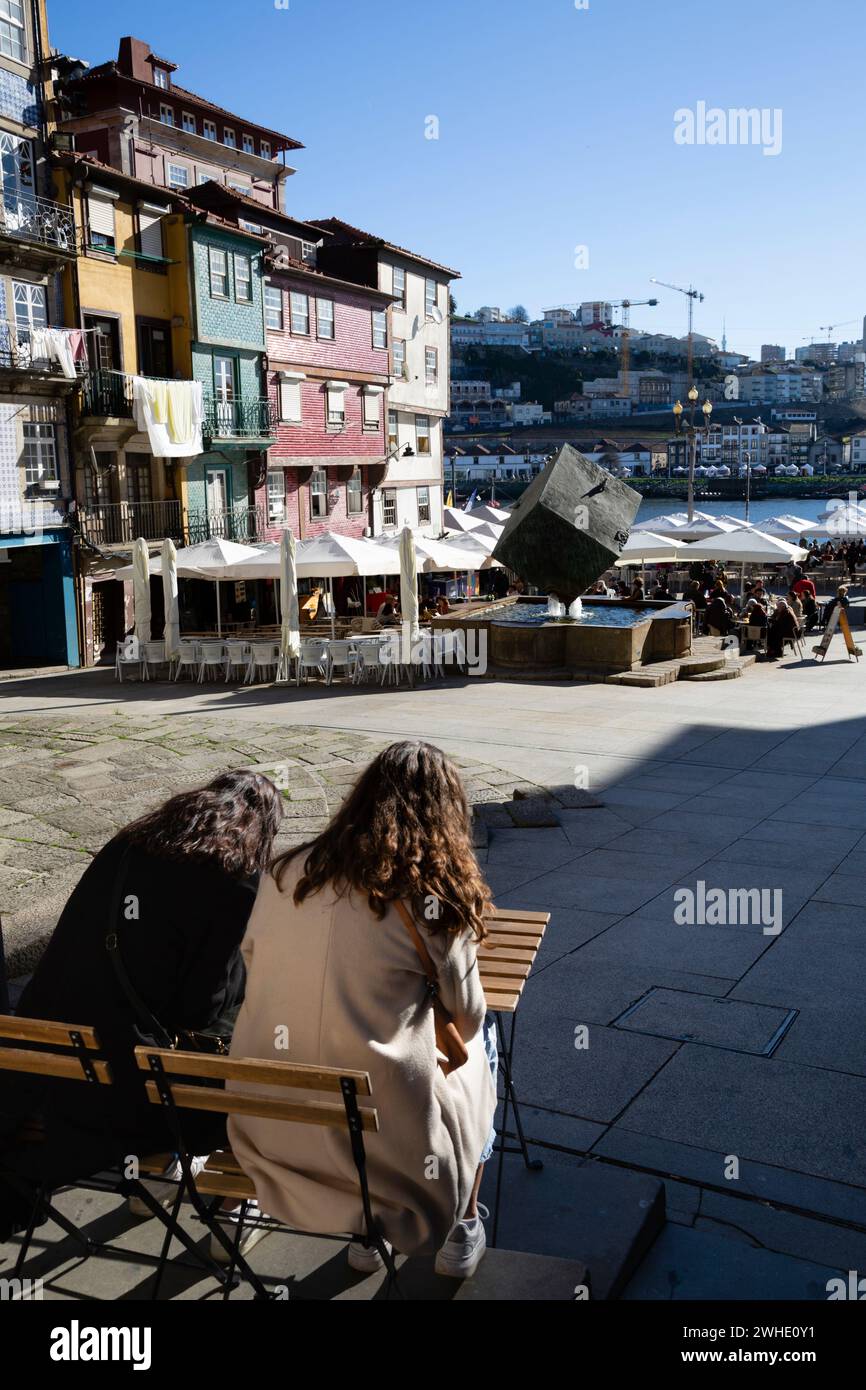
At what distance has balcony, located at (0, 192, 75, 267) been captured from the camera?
83.1 ft

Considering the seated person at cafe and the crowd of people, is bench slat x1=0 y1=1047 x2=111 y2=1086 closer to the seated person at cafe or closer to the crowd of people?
the crowd of people

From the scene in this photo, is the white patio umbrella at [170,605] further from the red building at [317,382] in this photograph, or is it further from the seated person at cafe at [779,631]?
the red building at [317,382]

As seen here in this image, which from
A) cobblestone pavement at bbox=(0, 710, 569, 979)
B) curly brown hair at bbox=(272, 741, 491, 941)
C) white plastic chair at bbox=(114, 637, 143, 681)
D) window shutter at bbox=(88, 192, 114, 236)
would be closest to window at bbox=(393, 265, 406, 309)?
window shutter at bbox=(88, 192, 114, 236)

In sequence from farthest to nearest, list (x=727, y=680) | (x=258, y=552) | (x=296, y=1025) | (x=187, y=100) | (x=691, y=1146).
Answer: (x=187, y=100) → (x=258, y=552) → (x=727, y=680) → (x=691, y=1146) → (x=296, y=1025)

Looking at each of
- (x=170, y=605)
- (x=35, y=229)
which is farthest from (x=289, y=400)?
(x=170, y=605)

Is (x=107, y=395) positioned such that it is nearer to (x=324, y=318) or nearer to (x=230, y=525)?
(x=230, y=525)

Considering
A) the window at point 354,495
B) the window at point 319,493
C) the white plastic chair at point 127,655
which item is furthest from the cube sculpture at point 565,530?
the window at point 354,495

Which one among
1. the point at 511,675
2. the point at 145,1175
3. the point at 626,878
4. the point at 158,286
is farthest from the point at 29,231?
the point at 145,1175

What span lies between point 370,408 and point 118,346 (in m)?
13.7

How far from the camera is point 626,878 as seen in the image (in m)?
8.30

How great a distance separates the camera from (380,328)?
140 ft

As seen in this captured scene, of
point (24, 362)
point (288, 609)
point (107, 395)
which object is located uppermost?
point (24, 362)
